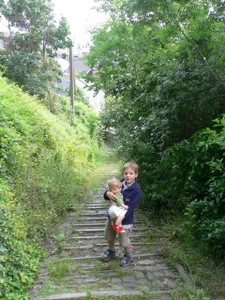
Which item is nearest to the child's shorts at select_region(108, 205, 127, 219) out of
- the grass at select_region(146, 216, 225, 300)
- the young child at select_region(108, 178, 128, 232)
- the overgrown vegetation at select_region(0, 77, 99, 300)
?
the young child at select_region(108, 178, 128, 232)

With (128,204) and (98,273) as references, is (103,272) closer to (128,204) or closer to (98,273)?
(98,273)

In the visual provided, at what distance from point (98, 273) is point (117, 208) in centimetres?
86

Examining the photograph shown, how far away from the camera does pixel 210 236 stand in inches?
138

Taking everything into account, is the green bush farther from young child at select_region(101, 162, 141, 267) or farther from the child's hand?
the child's hand

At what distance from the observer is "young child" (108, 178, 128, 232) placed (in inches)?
155

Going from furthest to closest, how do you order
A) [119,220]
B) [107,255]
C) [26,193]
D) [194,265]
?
[26,193] < [107,255] < [119,220] < [194,265]

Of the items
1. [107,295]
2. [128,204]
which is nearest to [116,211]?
[128,204]

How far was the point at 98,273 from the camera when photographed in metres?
3.80

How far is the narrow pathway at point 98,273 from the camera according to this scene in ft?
10.7

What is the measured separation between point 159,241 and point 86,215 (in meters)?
2.22

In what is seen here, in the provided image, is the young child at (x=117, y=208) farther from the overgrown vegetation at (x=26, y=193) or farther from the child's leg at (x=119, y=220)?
the overgrown vegetation at (x=26, y=193)

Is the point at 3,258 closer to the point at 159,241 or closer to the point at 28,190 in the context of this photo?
the point at 28,190

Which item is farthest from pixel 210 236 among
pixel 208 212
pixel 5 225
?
pixel 5 225

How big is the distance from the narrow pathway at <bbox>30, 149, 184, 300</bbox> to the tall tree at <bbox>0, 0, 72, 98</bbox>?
899 cm
